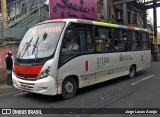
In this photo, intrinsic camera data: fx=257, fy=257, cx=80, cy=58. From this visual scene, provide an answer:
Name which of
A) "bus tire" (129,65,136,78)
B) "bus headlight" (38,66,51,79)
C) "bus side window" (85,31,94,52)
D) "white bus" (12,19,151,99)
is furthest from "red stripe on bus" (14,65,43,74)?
"bus tire" (129,65,136,78)

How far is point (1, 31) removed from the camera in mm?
13250

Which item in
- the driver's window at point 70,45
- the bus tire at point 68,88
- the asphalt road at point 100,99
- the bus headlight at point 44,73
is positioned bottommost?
the asphalt road at point 100,99

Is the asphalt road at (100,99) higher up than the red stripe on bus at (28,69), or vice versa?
the red stripe on bus at (28,69)

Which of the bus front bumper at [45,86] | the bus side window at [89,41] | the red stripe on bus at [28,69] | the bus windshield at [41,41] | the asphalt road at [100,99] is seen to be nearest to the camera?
the asphalt road at [100,99]

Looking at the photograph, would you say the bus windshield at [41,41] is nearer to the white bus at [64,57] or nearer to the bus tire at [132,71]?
the white bus at [64,57]

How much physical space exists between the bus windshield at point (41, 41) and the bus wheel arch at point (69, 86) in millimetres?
1107

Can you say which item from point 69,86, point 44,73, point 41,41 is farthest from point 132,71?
point 44,73

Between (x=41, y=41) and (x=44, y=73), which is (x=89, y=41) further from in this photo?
(x=44, y=73)

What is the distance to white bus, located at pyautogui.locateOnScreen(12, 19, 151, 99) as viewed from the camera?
25.6ft

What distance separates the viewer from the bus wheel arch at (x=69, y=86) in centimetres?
820

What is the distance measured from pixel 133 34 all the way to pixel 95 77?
14.7ft

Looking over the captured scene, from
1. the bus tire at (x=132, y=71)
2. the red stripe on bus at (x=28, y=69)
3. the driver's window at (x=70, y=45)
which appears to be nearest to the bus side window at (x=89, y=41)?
the driver's window at (x=70, y=45)

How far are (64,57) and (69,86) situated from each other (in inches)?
38.6

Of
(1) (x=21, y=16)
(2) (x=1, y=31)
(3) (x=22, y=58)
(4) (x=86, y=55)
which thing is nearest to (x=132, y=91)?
(4) (x=86, y=55)
